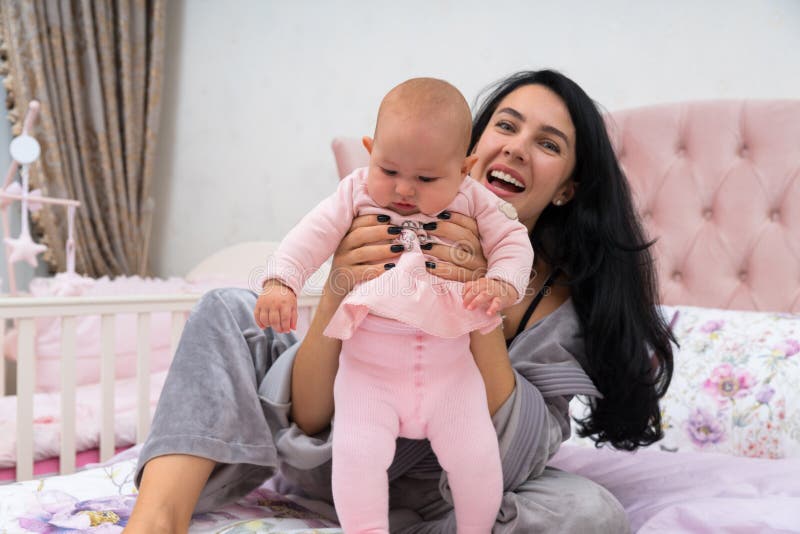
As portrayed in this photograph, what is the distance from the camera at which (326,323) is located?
0.96 meters

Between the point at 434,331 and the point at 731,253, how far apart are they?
1.38 m

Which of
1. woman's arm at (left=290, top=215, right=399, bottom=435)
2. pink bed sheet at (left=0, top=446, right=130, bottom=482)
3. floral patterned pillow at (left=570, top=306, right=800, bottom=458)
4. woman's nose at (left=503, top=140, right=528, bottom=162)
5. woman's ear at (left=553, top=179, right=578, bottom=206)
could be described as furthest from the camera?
pink bed sheet at (left=0, top=446, right=130, bottom=482)

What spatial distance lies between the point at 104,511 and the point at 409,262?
2.01ft

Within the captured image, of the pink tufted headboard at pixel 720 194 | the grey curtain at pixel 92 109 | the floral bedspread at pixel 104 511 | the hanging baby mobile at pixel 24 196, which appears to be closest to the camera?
the floral bedspread at pixel 104 511

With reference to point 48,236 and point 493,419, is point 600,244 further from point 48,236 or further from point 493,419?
point 48,236

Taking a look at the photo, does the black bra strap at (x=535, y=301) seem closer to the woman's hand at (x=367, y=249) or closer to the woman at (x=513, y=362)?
the woman at (x=513, y=362)

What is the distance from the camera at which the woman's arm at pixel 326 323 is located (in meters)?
0.85

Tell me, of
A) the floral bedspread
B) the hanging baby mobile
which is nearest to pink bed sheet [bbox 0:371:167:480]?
the hanging baby mobile

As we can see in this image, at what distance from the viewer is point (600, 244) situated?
3.84 feet

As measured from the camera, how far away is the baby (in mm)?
779

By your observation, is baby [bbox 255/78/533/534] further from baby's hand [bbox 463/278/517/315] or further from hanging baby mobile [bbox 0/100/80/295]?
hanging baby mobile [bbox 0/100/80/295]

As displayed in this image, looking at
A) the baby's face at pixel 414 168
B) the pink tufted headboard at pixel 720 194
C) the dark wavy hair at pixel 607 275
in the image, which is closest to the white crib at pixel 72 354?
the dark wavy hair at pixel 607 275

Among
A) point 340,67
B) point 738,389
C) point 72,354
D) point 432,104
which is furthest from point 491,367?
point 340,67

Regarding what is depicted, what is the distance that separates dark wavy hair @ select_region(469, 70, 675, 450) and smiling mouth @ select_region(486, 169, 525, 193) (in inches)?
5.7
